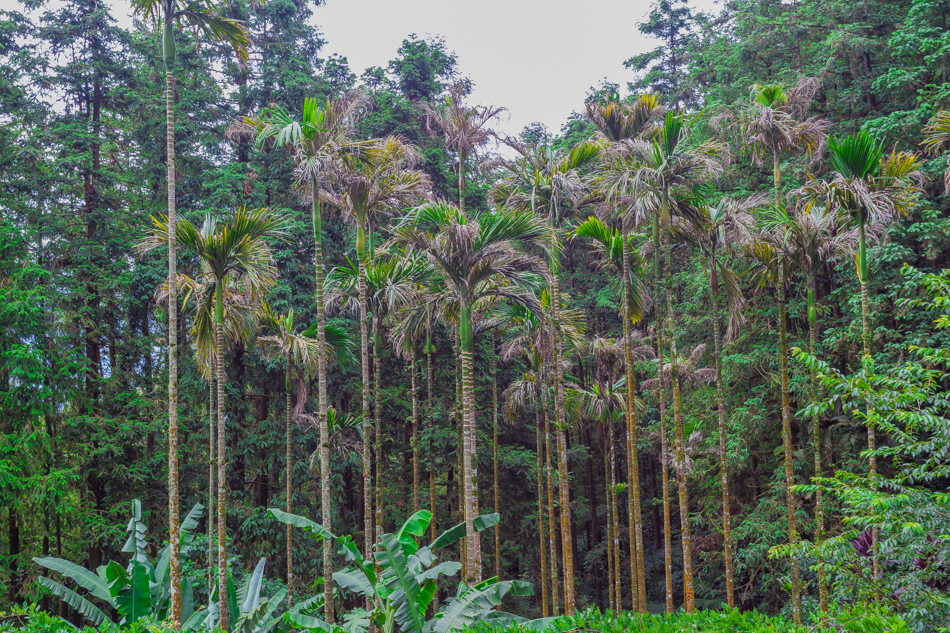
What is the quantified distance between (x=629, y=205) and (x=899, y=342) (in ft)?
25.7

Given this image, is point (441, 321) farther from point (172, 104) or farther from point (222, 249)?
point (172, 104)

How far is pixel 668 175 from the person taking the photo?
12203 millimetres

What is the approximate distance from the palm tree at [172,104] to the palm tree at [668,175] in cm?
729

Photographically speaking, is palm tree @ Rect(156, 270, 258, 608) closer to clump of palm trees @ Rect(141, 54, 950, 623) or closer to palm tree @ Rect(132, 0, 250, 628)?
clump of palm trees @ Rect(141, 54, 950, 623)

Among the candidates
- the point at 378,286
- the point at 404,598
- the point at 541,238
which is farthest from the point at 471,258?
the point at 404,598

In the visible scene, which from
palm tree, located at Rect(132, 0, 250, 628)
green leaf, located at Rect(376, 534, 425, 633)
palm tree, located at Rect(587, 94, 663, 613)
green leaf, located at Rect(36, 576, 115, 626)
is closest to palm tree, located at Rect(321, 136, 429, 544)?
palm tree, located at Rect(132, 0, 250, 628)

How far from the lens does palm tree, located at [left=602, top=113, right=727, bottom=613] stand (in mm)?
11875

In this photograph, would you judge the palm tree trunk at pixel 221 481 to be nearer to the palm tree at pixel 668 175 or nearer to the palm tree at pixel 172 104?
the palm tree at pixel 172 104

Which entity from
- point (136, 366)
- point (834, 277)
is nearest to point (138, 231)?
point (136, 366)

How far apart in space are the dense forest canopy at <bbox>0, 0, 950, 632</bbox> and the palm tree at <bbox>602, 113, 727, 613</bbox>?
0.28 ft

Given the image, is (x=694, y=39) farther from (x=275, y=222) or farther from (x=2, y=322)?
(x=2, y=322)

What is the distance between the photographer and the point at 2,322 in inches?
664

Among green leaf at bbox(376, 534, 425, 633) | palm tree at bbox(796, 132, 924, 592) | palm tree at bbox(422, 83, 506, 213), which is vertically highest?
palm tree at bbox(422, 83, 506, 213)

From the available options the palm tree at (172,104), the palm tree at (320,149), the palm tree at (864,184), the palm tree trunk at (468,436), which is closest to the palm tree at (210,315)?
the palm tree at (172,104)
